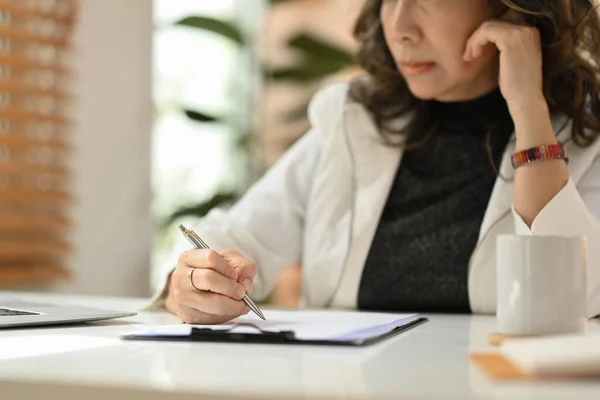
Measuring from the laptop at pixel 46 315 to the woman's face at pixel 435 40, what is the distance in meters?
0.71

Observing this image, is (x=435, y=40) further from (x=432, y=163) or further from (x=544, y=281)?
(x=544, y=281)

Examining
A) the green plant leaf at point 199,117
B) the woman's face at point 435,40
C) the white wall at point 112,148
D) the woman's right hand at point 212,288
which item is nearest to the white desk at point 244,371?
the woman's right hand at point 212,288

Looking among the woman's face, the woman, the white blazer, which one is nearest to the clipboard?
the woman

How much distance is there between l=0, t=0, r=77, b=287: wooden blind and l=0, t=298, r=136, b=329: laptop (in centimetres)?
87

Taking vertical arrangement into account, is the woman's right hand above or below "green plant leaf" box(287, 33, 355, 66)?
below

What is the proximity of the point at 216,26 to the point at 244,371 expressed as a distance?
7.48ft

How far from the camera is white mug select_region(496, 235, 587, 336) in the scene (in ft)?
2.86

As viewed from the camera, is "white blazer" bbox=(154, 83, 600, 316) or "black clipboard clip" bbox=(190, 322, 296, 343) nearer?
"black clipboard clip" bbox=(190, 322, 296, 343)

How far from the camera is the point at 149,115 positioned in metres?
2.45

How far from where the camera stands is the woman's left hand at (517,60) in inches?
57.1

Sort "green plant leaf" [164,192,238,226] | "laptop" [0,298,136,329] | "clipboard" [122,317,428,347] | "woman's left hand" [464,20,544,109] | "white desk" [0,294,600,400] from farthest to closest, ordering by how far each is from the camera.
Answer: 1. "green plant leaf" [164,192,238,226]
2. "woman's left hand" [464,20,544,109]
3. "laptop" [0,298,136,329]
4. "clipboard" [122,317,428,347]
5. "white desk" [0,294,600,400]

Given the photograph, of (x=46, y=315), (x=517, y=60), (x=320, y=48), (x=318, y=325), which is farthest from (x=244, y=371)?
(x=320, y=48)

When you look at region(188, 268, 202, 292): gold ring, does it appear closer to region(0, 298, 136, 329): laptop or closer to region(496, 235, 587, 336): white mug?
region(0, 298, 136, 329): laptop

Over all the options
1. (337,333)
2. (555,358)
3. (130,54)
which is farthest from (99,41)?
(555,358)
